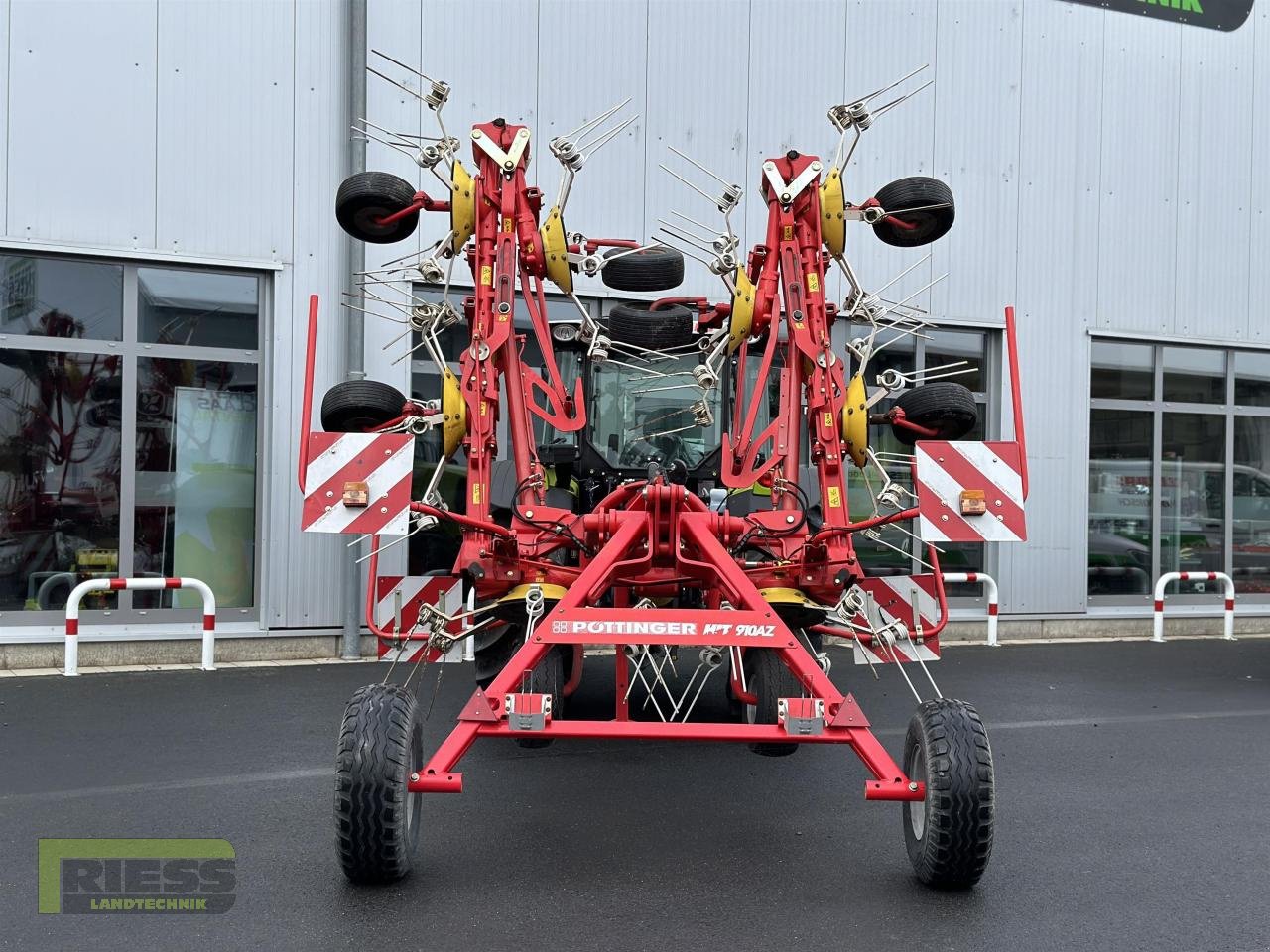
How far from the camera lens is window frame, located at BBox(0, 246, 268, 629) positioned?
8992 millimetres

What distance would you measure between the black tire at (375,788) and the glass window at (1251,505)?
11.9m

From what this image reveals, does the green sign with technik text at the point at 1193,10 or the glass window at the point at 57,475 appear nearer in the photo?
the glass window at the point at 57,475

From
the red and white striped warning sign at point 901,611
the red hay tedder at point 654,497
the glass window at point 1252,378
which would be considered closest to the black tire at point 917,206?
the red hay tedder at point 654,497

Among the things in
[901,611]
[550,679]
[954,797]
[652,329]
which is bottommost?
[954,797]

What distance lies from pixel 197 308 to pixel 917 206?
6.18m

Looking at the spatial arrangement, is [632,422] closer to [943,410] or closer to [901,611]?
[943,410]

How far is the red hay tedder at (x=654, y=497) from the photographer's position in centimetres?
392

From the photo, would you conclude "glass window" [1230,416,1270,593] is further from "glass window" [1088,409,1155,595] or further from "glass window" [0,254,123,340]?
"glass window" [0,254,123,340]

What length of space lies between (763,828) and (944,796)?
1.22 m

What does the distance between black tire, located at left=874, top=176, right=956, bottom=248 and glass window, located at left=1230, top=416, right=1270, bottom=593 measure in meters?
8.93

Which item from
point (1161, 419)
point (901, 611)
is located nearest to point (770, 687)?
point (901, 611)

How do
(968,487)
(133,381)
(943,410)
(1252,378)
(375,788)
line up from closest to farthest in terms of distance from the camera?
(375,788)
(968,487)
(943,410)
(133,381)
(1252,378)

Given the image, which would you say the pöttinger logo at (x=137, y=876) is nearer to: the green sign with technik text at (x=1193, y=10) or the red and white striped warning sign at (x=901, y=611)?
the red and white striped warning sign at (x=901, y=611)

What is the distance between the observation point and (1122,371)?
12.4m
